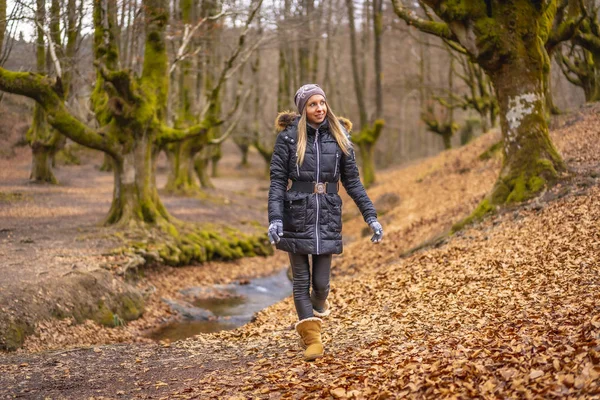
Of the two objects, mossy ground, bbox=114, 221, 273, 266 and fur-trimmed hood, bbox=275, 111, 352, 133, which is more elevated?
fur-trimmed hood, bbox=275, 111, 352, 133

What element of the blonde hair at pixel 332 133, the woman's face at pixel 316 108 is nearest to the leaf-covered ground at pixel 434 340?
the blonde hair at pixel 332 133

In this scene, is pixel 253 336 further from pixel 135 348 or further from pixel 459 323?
pixel 459 323

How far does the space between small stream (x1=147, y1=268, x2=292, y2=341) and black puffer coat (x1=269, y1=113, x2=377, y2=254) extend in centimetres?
476

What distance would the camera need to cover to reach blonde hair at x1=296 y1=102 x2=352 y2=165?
590cm

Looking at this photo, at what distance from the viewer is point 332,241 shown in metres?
5.94

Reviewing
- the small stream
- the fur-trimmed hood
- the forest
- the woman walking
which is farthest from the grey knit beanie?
the small stream

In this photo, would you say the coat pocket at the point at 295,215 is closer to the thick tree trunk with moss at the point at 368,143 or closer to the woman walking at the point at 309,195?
the woman walking at the point at 309,195

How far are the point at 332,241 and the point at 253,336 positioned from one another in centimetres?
242

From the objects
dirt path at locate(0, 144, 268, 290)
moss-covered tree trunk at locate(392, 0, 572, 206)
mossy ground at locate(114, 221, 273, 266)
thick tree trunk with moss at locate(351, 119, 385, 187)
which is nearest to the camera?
moss-covered tree trunk at locate(392, 0, 572, 206)

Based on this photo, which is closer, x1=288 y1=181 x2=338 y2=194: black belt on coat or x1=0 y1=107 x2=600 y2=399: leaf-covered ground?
x1=0 y1=107 x2=600 y2=399: leaf-covered ground

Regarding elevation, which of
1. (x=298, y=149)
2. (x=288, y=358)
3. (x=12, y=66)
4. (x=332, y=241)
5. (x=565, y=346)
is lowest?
(x=288, y=358)

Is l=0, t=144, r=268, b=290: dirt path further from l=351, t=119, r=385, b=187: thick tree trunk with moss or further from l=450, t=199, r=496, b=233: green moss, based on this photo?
l=450, t=199, r=496, b=233: green moss

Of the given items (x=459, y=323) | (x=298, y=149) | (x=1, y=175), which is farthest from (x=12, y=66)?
(x=459, y=323)

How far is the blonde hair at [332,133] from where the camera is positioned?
19.4ft
